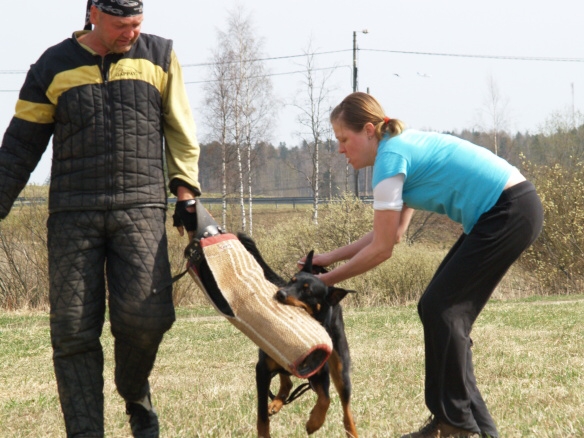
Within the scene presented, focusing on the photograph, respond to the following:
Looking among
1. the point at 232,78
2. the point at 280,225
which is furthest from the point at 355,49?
the point at 280,225

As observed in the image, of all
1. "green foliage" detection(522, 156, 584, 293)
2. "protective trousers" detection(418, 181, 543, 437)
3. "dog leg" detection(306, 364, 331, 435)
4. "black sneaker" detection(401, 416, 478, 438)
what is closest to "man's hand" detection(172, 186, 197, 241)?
"dog leg" detection(306, 364, 331, 435)

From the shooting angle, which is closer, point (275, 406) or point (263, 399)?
point (263, 399)

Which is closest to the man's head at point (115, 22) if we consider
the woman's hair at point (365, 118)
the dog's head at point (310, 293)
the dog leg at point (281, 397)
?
the woman's hair at point (365, 118)

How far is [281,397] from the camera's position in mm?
5418

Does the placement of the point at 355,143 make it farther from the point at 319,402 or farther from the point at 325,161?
the point at 325,161

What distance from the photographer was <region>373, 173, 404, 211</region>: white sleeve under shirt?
423 cm

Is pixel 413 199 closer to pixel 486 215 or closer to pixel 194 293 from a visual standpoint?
pixel 486 215

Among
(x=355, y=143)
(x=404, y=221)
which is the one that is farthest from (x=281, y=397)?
(x=355, y=143)

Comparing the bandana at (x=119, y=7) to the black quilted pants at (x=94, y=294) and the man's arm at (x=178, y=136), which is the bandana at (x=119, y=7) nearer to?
the man's arm at (x=178, y=136)

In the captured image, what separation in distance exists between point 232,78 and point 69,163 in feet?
118

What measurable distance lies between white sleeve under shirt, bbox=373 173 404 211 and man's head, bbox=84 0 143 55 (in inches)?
56.6

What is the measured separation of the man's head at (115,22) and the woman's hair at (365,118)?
109cm

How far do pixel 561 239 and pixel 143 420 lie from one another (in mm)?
18391

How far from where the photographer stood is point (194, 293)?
1864cm
